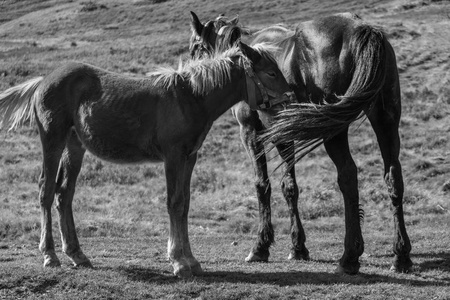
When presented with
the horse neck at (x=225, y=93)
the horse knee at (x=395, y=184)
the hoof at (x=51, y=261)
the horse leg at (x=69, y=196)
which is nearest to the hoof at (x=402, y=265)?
the horse knee at (x=395, y=184)

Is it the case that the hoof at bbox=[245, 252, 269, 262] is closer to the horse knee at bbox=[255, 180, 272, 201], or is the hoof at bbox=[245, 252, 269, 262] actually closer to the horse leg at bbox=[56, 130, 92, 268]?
the horse knee at bbox=[255, 180, 272, 201]

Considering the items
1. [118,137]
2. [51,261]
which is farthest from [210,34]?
[51,261]

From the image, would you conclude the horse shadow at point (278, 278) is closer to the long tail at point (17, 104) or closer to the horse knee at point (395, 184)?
the horse knee at point (395, 184)

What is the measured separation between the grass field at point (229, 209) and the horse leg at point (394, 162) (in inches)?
11.4

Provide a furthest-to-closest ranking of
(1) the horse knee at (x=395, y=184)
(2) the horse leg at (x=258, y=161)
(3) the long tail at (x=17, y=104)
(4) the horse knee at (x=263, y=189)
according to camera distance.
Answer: (4) the horse knee at (x=263, y=189), (2) the horse leg at (x=258, y=161), (3) the long tail at (x=17, y=104), (1) the horse knee at (x=395, y=184)

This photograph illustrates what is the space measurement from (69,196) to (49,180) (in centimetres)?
44

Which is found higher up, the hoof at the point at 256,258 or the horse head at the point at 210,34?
the horse head at the point at 210,34

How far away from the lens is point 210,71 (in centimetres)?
916

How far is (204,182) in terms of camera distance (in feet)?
70.4

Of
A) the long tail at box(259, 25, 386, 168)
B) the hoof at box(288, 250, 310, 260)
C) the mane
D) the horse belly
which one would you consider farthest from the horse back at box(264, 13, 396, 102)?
the hoof at box(288, 250, 310, 260)

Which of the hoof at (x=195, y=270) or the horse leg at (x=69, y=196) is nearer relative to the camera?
the hoof at (x=195, y=270)

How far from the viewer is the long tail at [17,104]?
9992mm

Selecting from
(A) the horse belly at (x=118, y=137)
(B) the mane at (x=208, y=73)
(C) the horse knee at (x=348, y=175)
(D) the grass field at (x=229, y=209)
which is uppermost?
(B) the mane at (x=208, y=73)

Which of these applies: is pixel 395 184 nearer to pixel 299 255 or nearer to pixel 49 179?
pixel 299 255
